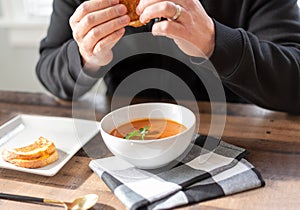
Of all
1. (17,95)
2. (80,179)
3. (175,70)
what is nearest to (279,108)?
(175,70)

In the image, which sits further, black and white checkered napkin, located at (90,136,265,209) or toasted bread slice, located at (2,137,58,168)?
toasted bread slice, located at (2,137,58,168)

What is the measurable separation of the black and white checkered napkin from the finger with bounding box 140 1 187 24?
11.0 inches

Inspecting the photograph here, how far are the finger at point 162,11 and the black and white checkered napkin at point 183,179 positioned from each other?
0.28 metres

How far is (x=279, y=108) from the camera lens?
1217mm

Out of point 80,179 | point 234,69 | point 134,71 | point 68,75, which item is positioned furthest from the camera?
point 134,71

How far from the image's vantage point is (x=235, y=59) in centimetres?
108

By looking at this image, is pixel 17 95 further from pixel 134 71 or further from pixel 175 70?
pixel 175 70

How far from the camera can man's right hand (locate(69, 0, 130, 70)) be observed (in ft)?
3.30

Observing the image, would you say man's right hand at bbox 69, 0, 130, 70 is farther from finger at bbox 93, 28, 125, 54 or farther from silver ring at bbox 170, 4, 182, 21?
silver ring at bbox 170, 4, 182, 21

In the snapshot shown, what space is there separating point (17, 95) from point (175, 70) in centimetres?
47

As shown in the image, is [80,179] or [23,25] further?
[23,25]

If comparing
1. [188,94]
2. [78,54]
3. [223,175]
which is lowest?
[188,94]

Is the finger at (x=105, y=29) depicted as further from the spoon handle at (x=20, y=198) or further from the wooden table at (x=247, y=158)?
the spoon handle at (x=20, y=198)

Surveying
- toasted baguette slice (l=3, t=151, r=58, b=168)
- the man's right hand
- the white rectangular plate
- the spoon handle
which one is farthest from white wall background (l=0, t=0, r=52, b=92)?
the spoon handle
